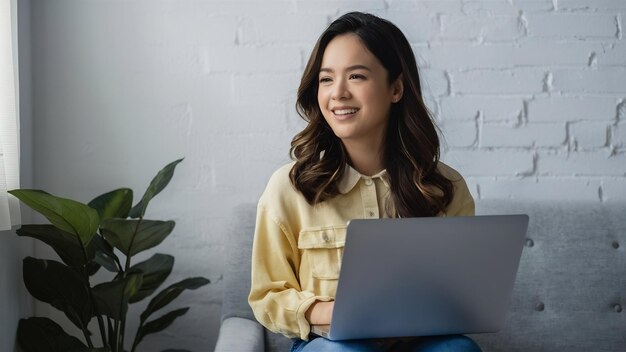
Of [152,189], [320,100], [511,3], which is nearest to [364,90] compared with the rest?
[320,100]

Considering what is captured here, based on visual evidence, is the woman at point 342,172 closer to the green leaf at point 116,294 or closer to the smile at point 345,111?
the smile at point 345,111

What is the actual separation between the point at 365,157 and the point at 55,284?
0.74 m

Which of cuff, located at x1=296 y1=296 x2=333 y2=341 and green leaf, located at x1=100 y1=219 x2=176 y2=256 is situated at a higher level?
green leaf, located at x1=100 y1=219 x2=176 y2=256

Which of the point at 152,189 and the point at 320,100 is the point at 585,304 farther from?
the point at 152,189

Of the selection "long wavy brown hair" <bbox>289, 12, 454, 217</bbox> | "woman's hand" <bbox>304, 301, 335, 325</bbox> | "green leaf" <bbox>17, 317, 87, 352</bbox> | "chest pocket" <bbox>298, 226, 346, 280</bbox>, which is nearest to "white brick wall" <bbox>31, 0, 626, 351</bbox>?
"green leaf" <bbox>17, 317, 87, 352</bbox>

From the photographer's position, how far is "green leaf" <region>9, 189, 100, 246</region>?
1.71 meters

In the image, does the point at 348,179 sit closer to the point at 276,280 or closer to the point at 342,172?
the point at 342,172

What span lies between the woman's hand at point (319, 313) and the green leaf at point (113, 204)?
1.99ft

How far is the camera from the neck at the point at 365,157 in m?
1.75

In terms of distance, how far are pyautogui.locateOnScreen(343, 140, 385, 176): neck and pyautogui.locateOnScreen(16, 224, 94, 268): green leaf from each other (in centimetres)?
61

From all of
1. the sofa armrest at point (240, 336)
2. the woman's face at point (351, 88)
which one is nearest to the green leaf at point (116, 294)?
the sofa armrest at point (240, 336)

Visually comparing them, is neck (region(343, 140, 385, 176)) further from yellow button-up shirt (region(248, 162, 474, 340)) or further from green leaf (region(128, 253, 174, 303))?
green leaf (region(128, 253, 174, 303))

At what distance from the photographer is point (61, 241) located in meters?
1.88

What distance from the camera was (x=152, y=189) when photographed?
1944mm
